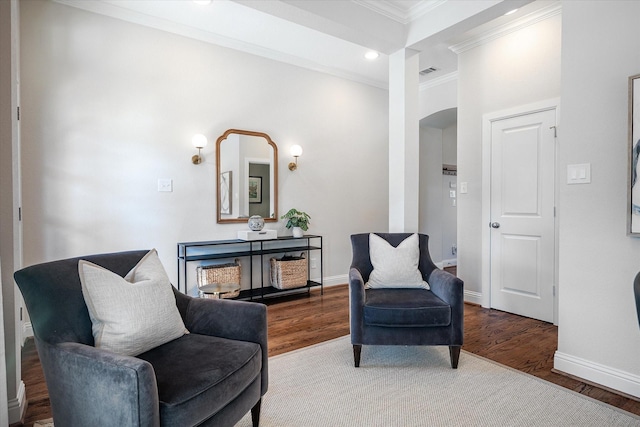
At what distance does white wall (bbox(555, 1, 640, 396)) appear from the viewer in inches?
77.7

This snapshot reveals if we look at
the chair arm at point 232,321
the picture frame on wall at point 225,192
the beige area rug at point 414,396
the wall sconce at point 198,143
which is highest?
the wall sconce at point 198,143

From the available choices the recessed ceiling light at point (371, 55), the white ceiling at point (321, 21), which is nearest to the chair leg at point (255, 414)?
the white ceiling at point (321, 21)

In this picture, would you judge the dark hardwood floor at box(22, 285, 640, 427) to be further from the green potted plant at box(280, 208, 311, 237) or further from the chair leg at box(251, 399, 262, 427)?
the chair leg at box(251, 399, 262, 427)

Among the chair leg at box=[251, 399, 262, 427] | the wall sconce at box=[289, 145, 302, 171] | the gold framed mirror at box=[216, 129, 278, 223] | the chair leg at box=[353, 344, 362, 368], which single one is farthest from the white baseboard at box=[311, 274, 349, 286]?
the chair leg at box=[251, 399, 262, 427]

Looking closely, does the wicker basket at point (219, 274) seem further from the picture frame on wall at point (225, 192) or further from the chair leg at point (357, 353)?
the chair leg at point (357, 353)

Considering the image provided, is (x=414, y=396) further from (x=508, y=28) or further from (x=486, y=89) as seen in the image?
(x=508, y=28)

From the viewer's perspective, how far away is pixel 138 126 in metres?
3.25

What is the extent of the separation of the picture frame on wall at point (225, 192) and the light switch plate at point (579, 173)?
2.98 meters

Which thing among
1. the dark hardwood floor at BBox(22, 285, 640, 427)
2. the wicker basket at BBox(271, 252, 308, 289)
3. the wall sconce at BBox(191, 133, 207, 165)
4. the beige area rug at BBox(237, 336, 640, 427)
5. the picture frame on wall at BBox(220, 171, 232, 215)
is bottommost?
the dark hardwood floor at BBox(22, 285, 640, 427)

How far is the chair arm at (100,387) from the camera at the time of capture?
42.9 inches

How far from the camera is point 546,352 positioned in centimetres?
255

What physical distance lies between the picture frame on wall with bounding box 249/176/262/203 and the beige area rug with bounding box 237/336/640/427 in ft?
6.36

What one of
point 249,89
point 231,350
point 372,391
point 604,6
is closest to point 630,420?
point 372,391

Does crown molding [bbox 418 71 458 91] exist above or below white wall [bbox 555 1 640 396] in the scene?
above
